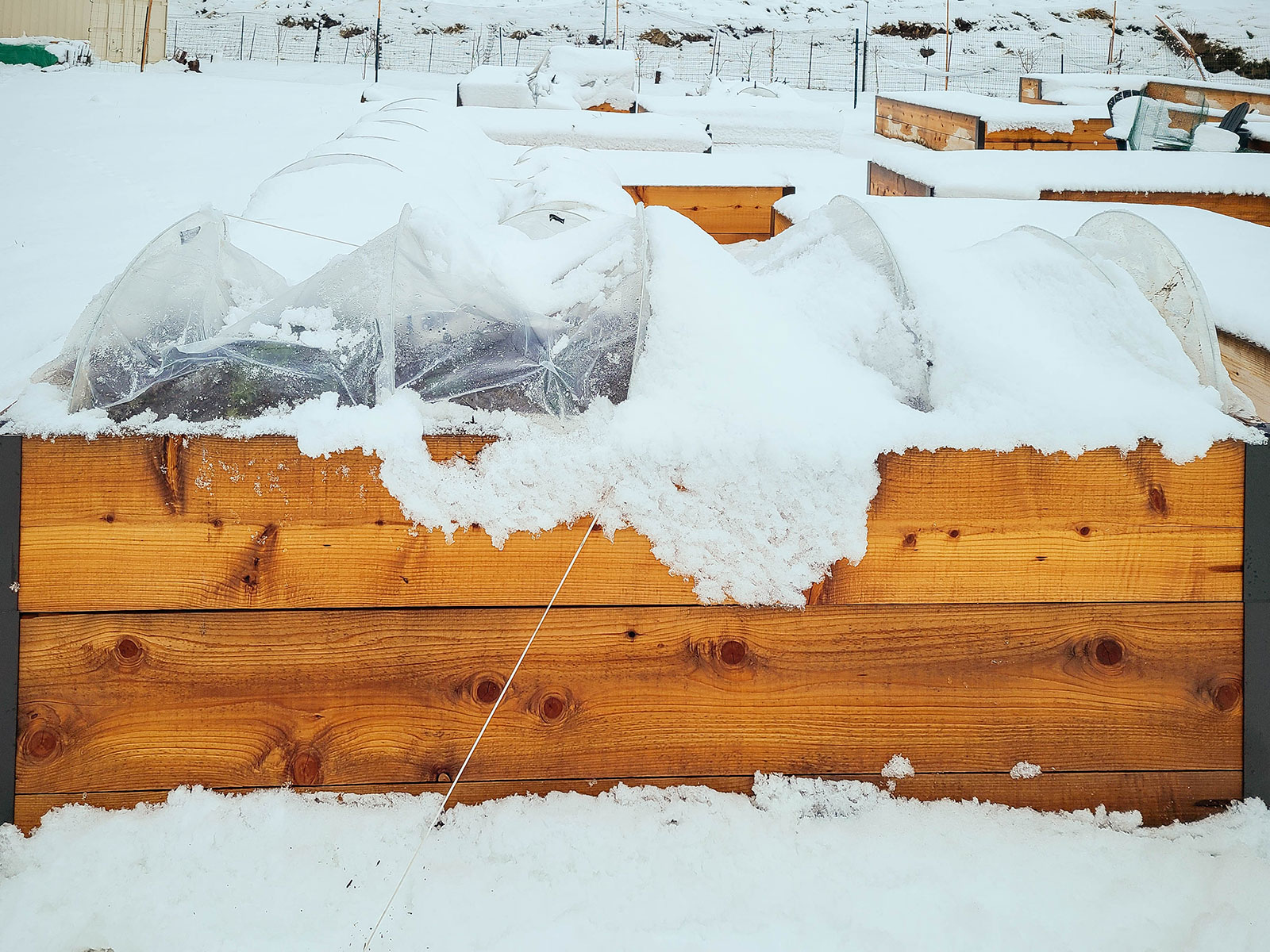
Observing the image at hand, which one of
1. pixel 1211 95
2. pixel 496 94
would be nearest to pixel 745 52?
pixel 1211 95

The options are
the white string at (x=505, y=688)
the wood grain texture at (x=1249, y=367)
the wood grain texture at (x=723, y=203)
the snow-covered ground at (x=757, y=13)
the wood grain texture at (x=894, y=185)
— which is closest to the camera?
the white string at (x=505, y=688)

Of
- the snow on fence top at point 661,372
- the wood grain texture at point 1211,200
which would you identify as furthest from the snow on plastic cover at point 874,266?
the wood grain texture at point 1211,200

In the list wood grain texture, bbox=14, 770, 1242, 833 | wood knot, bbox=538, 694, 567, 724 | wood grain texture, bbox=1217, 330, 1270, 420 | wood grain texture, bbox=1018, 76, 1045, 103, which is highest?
wood grain texture, bbox=1018, 76, 1045, 103

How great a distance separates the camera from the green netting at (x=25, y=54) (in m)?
15.3

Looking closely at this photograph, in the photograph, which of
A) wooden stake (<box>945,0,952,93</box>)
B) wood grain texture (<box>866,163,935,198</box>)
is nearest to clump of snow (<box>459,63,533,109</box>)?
wood grain texture (<box>866,163,935,198</box>)

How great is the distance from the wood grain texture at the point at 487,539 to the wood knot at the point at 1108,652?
0.06 m

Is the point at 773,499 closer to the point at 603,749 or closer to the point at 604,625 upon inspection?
the point at 604,625

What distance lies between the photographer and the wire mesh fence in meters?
24.3

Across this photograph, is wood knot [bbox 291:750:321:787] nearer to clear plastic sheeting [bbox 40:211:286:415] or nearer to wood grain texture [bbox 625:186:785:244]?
clear plastic sheeting [bbox 40:211:286:415]

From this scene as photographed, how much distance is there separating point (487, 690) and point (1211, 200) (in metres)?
4.03

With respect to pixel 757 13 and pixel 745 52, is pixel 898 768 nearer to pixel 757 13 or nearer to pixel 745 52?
pixel 745 52

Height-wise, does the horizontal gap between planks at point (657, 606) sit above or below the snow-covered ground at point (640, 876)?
above

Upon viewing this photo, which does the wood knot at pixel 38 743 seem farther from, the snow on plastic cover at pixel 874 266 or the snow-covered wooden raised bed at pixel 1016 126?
the snow-covered wooden raised bed at pixel 1016 126

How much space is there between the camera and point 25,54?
51.3ft
